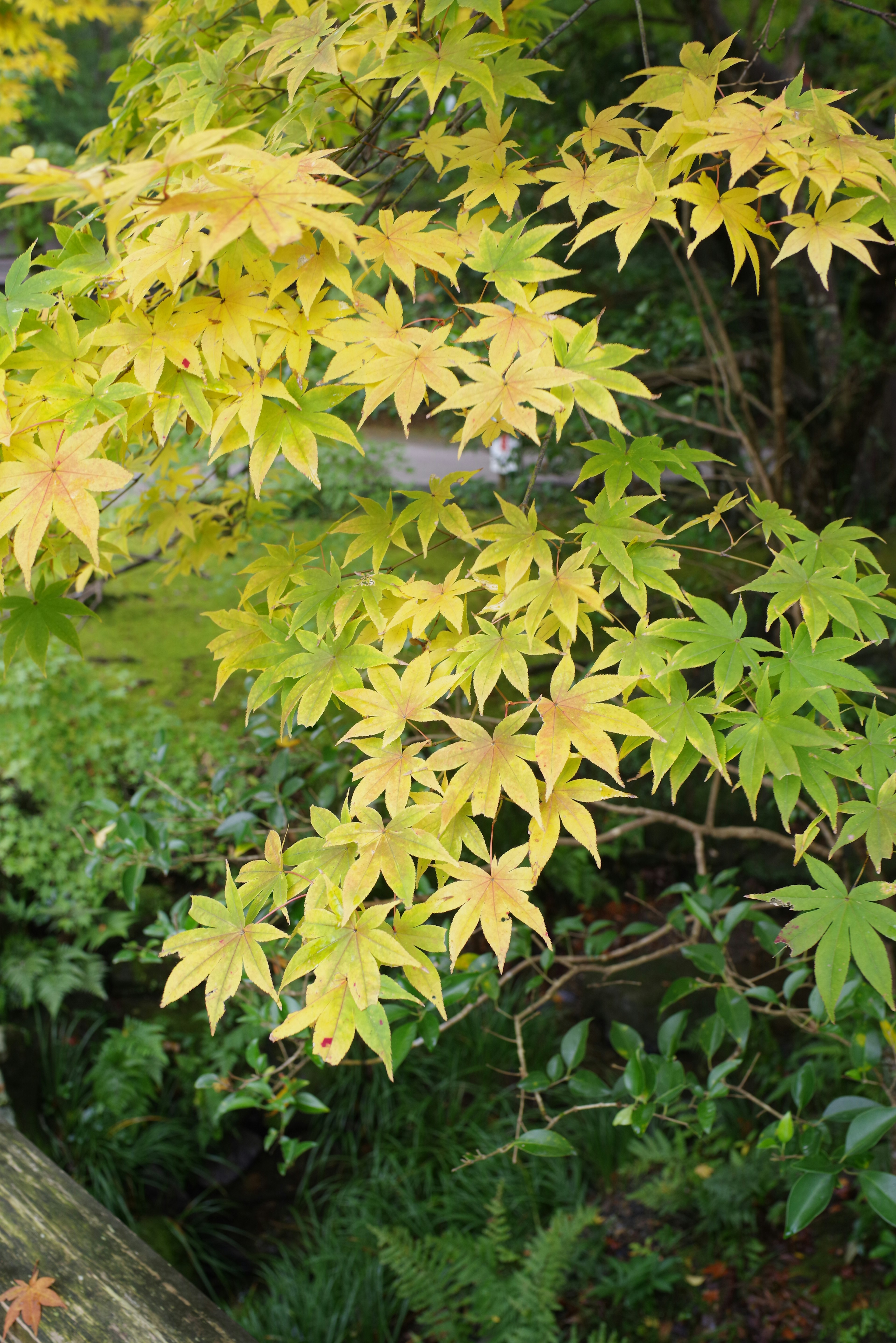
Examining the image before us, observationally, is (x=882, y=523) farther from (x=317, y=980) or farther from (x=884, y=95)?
(x=317, y=980)

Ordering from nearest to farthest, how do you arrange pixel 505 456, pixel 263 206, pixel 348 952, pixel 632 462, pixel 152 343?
pixel 263 206 < pixel 348 952 < pixel 152 343 < pixel 632 462 < pixel 505 456

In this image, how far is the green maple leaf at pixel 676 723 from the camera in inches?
40.4

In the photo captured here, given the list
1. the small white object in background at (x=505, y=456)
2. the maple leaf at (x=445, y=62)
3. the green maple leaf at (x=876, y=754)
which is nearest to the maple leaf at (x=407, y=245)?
the maple leaf at (x=445, y=62)

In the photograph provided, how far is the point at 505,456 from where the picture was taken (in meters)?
4.35

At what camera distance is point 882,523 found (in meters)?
5.01

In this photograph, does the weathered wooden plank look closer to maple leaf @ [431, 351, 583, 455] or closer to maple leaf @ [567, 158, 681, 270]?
maple leaf @ [431, 351, 583, 455]

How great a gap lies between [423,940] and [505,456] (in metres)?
3.62

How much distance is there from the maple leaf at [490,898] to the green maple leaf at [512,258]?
2.16 feet

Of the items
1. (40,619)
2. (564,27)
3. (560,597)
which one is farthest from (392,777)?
(564,27)

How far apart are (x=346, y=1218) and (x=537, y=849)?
240 centimetres

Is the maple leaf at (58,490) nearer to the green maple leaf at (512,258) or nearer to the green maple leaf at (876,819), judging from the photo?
the green maple leaf at (512,258)

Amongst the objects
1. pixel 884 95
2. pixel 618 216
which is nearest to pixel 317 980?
pixel 618 216

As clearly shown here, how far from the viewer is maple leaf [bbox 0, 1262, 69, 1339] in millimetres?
1233

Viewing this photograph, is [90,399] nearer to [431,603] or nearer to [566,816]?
[431,603]
